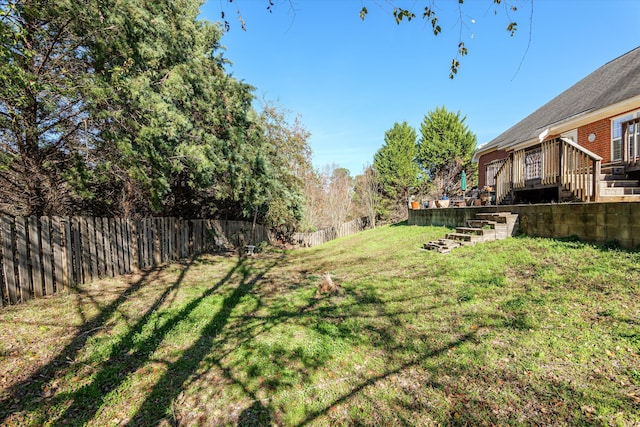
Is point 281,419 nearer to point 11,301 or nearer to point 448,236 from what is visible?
point 11,301

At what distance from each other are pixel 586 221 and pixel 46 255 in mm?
10137

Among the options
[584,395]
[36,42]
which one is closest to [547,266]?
[584,395]

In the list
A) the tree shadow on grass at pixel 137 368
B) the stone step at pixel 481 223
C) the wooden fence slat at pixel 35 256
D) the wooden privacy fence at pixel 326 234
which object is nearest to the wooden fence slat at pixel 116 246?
the wooden fence slat at pixel 35 256

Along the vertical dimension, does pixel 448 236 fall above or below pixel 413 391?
above

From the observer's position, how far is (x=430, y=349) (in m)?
3.32

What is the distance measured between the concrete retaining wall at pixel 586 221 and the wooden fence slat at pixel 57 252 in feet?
32.9

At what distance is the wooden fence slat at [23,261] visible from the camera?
15.1 ft

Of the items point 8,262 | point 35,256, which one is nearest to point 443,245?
point 35,256

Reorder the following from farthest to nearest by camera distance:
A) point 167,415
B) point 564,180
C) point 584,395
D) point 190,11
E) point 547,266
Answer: point 190,11, point 564,180, point 547,266, point 167,415, point 584,395

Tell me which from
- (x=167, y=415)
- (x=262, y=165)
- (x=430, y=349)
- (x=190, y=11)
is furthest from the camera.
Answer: (x=262, y=165)

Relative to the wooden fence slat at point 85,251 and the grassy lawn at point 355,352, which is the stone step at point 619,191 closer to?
the grassy lawn at point 355,352

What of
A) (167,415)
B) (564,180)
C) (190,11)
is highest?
(190,11)

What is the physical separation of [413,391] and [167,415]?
2345 millimetres

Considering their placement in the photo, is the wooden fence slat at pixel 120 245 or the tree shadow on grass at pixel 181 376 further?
the wooden fence slat at pixel 120 245
